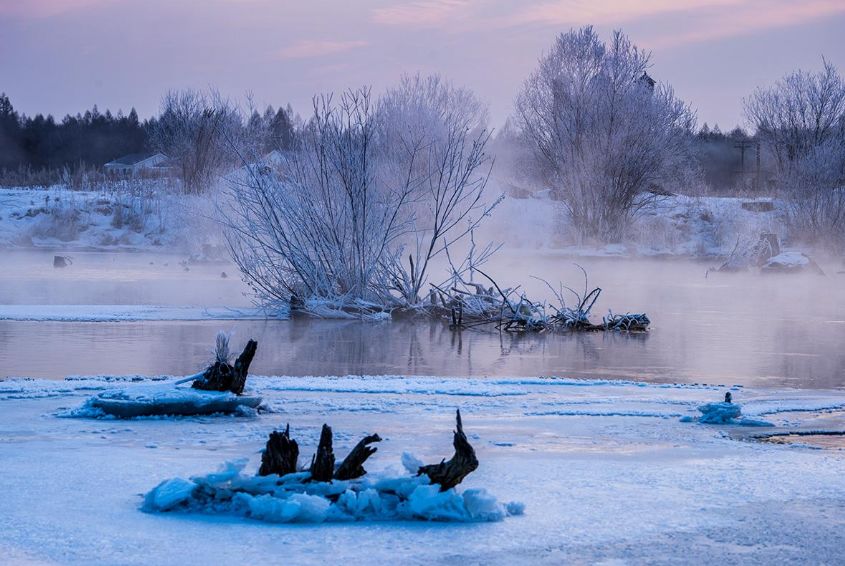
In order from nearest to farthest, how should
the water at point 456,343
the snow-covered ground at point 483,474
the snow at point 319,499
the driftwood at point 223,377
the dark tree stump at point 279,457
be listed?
the snow-covered ground at point 483,474 → the snow at point 319,499 → the dark tree stump at point 279,457 → the driftwood at point 223,377 → the water at point 456,343

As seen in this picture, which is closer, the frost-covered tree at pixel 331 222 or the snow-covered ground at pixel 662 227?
the frost-covered tree at pixel 331 222

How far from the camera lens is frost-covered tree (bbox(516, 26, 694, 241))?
43.8m

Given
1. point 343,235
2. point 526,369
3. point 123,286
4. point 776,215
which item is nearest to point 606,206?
point 776,215

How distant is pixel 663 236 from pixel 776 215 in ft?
14.6

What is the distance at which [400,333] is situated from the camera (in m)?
16.3

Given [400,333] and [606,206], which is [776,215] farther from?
[400,333]

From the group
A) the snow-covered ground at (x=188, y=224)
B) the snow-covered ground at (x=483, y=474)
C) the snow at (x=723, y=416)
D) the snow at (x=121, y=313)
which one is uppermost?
the snow-covered ground at (x=188, y=224)

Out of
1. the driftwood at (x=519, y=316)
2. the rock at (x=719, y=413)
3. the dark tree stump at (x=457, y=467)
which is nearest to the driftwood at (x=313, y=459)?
the dark tree stump at (x=457, y=467)

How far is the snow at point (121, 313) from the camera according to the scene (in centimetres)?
1650

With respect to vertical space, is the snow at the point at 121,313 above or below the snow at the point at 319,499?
above

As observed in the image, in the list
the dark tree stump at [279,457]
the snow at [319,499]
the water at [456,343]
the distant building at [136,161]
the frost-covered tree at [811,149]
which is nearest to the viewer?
the snow at [319,499]

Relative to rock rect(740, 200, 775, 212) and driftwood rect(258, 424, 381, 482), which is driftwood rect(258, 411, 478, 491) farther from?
rock rect(740, 200, 775, 212)

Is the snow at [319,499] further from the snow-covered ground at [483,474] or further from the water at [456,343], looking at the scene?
the water at [456,343]

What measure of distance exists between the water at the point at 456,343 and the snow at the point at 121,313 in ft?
1.86
